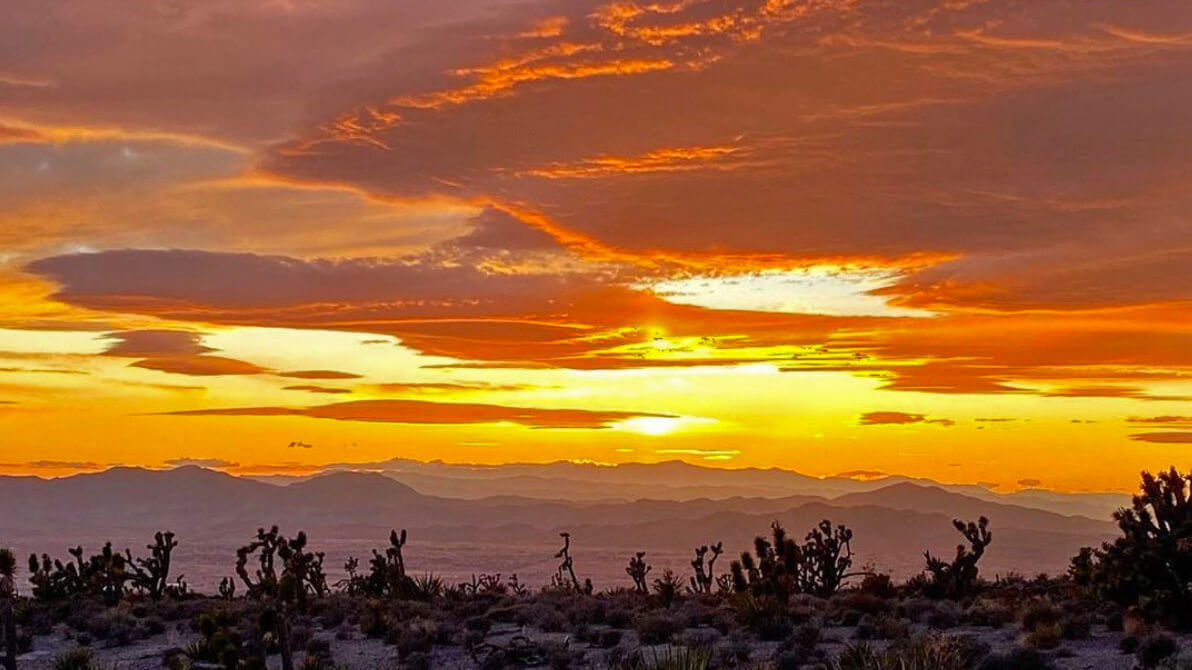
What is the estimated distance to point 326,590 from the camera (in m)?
37.8

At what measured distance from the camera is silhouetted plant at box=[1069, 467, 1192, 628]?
69.2ft

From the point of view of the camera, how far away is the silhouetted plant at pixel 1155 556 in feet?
69.2

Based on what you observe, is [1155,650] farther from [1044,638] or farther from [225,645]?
[225,645]

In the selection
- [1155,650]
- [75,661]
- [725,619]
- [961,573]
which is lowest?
[75,661]

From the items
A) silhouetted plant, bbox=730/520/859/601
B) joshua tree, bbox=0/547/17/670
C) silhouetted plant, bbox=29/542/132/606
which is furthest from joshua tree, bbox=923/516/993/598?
silhouetted plant, bbox=29/542/132/606

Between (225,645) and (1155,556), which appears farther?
(1155,556)

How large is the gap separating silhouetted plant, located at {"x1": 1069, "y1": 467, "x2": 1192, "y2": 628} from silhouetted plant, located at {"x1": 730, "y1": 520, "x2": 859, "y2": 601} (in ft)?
22.3

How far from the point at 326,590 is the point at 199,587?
57.8m

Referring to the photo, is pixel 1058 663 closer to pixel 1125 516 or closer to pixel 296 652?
pixel 1125 516

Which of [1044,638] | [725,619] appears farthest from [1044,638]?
[725,619]

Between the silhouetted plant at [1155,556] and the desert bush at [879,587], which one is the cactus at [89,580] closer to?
the desert bush at [879,587]

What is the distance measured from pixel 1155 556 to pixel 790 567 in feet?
30.6

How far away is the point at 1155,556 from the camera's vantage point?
2136cm

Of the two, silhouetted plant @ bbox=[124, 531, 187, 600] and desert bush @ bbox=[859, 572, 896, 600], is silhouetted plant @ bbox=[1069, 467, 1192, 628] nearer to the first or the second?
desert bush @ bbox=[859, 572, 896, 600]
